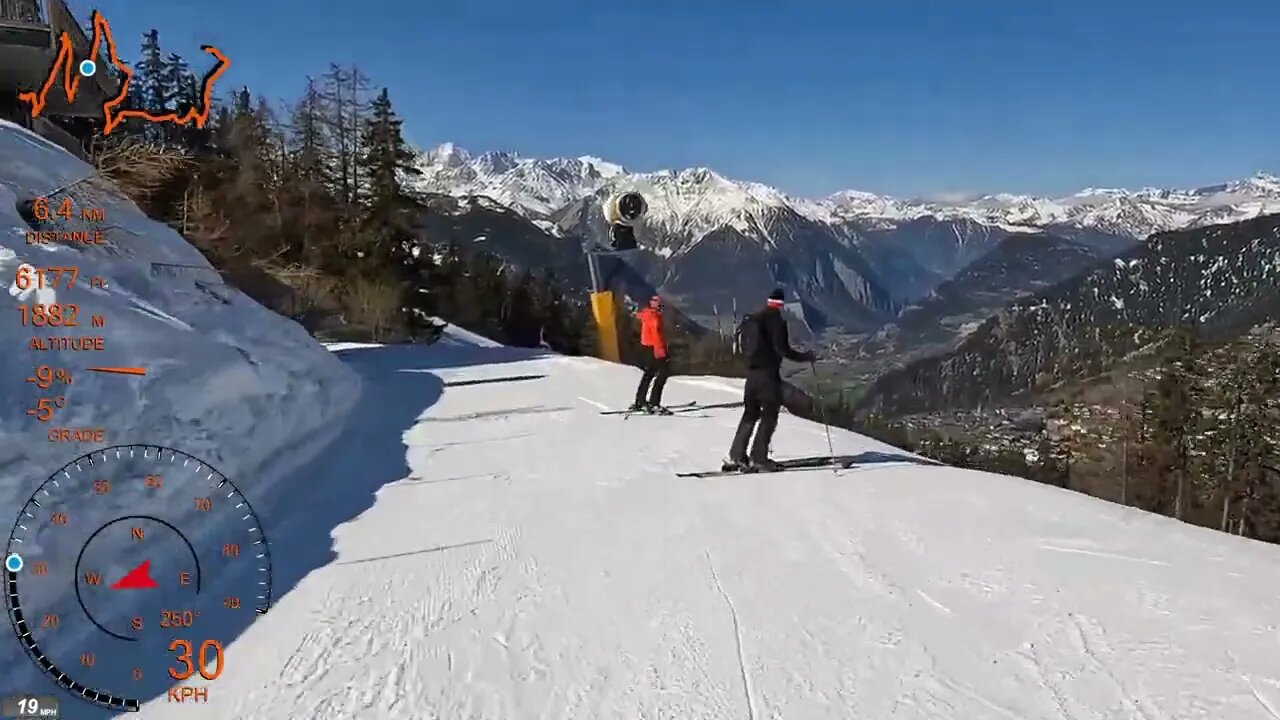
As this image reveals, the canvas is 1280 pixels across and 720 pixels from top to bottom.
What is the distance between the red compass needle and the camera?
4819 millimetres

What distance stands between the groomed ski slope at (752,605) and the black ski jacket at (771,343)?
1284 mm

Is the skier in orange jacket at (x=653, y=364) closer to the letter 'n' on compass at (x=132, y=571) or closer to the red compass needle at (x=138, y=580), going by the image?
the letter 'n' on compass at (x=132, y=571)

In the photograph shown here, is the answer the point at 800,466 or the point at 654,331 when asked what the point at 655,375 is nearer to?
the point at 654,331

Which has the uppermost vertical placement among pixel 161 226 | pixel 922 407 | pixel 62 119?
pixel 62 119

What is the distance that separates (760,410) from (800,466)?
94cm

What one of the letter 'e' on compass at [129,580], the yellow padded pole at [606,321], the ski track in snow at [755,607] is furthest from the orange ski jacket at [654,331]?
the letter 'e' on compass at [129,580]

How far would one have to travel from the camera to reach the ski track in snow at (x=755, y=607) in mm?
4293

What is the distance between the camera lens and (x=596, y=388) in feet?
57.2

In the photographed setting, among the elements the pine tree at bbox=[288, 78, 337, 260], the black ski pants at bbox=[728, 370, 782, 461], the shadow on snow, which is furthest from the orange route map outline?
the pine tree at bbox=[288, 78, 337, 260]

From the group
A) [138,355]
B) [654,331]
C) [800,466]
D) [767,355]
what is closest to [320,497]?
[138,355]

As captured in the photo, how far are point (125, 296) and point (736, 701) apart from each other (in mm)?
6747

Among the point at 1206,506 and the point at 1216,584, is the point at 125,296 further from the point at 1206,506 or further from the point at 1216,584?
the point at 1206,506

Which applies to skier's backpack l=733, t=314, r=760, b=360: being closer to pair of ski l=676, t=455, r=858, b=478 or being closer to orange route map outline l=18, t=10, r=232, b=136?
pair of ski l=676, t=455, r=858, b=478

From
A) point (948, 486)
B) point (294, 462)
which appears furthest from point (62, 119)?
point (948, 486)
